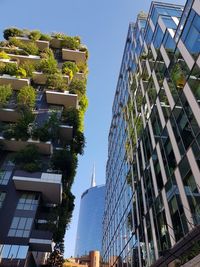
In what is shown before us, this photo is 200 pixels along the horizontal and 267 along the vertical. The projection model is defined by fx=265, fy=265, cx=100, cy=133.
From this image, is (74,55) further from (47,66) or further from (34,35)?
(47,66)

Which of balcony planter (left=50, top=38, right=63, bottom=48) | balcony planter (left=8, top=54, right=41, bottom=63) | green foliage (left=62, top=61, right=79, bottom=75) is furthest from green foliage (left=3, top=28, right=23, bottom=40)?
green foliage (left=62, top=61, right=79, bottom=75)

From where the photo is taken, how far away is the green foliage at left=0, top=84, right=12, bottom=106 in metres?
31.9

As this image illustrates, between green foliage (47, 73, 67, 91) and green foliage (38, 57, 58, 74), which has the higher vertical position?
green foliage (38, 57, 58, 74)

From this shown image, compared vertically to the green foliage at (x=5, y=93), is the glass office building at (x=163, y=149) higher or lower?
lower

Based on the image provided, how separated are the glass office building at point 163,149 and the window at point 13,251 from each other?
30.8 feet

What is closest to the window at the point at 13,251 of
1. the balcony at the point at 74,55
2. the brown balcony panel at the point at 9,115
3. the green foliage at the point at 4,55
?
the brown balcony panel at the point at 9,115

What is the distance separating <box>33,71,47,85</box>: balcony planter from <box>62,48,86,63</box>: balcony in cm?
821

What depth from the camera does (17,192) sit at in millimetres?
26422

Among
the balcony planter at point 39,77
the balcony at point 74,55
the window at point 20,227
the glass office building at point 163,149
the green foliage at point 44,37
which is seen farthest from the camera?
the green foliage at point 44,37

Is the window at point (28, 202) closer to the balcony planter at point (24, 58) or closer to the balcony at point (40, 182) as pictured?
the balcony at point (40, 182)

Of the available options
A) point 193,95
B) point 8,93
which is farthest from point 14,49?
point 193,95

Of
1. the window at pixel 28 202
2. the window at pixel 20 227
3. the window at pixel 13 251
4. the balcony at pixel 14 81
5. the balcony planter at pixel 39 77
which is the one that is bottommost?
the window at pixel 13 251

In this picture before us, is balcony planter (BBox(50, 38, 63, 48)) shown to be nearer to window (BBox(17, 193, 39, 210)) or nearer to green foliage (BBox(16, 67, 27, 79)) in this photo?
green foliage (BBox(16, 67, 27, 79))

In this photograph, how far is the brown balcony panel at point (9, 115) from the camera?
31703 millimetres
